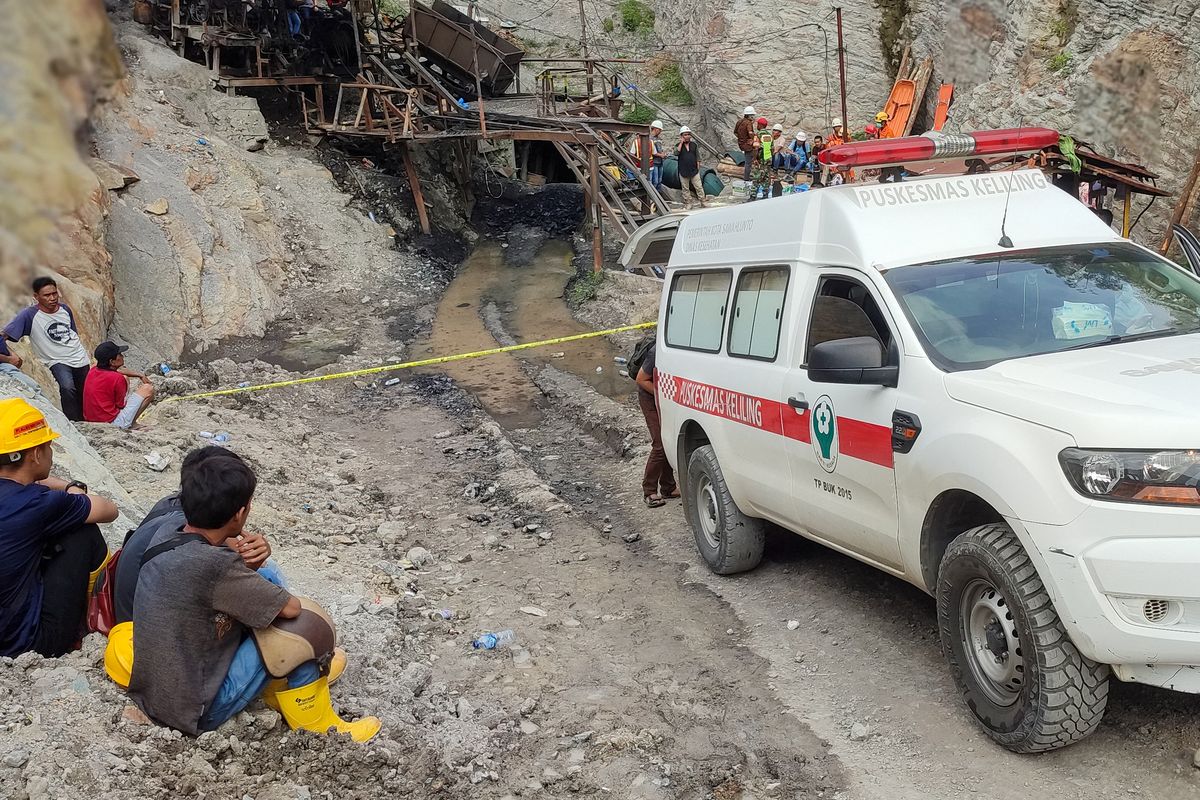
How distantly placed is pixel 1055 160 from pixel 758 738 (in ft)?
25.1

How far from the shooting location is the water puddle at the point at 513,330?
1209 centimetres

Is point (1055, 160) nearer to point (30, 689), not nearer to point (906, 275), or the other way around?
point (906, 275)

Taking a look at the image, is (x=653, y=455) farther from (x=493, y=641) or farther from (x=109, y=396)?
(x=109, y=396)

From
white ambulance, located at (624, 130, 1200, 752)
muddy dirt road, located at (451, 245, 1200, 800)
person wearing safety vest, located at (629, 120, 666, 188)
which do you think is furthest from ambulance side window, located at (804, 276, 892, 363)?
person wearing safety vest, located at (629, 120, 666, 188)

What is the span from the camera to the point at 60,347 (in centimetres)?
799

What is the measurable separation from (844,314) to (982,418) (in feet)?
4.03

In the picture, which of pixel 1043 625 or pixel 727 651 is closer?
pixel 1043 625

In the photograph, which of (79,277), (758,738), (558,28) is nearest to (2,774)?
(758,738)

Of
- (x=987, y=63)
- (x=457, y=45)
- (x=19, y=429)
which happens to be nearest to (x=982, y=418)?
(x=19, y=429)

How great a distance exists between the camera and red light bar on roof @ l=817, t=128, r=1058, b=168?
5004mm

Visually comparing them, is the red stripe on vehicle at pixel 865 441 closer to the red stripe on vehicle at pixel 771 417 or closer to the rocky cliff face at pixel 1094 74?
the red stripe on vehicle at pixel 771 417

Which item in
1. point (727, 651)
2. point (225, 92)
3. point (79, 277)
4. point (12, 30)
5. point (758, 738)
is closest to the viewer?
point (12, 30)

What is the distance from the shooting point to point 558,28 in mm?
31734

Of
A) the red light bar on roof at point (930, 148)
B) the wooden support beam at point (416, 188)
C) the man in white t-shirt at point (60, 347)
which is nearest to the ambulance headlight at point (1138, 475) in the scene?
the red light bar on roof at point (930, 148)
